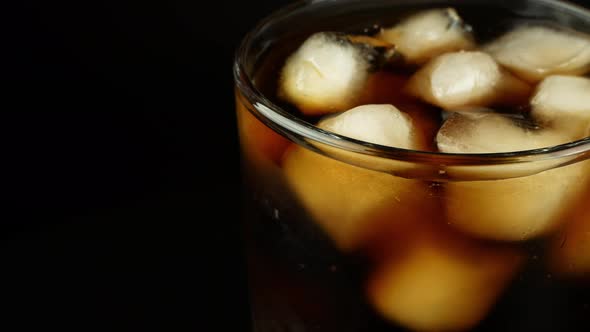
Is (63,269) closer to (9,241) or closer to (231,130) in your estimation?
(9,241)

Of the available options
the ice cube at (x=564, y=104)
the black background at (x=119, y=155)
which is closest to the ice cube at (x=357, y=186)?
the ice cube at (x=564, y=104)

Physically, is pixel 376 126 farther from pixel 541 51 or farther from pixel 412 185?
pixel 541 51

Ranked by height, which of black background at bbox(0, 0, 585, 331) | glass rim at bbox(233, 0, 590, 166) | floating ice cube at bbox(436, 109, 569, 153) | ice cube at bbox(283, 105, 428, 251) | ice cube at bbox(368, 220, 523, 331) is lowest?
black background at bbox(0, 0, 585, 331)

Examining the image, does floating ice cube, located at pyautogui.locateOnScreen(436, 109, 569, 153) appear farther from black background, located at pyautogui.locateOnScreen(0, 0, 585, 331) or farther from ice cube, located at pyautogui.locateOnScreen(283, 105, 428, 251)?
black background, located at pyautogui.locateOnScreen(0, 0, 585, 331)

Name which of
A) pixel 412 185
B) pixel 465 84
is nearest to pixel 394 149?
pixel 412 185

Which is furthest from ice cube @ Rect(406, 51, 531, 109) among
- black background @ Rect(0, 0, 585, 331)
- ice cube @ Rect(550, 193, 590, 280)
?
black background @ Rect(0, 0, 585, 331)

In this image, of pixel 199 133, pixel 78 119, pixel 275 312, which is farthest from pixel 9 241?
pixel 275 312
